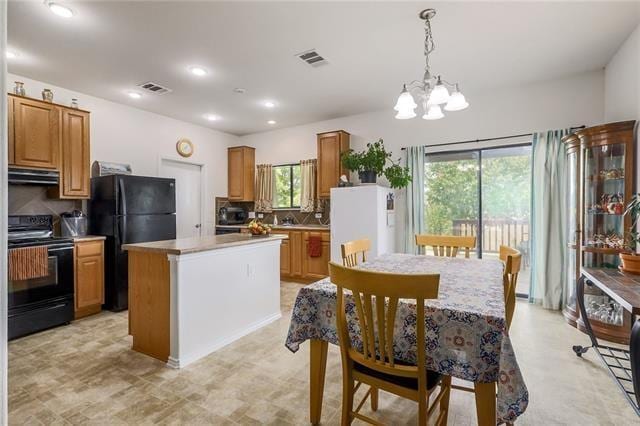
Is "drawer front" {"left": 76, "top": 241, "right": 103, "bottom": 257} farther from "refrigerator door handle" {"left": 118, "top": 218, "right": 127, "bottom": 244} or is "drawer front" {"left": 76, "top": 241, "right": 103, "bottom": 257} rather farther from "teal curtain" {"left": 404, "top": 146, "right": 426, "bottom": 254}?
"teal curtain" {"left": 404, "top": 146, "right": 426, "bottom": 254}

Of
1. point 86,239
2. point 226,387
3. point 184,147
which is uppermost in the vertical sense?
point 184,147

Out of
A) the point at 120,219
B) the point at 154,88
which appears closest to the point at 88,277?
the point at 120,219

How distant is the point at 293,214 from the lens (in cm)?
596

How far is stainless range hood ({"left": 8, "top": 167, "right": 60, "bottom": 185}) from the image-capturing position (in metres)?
3.07

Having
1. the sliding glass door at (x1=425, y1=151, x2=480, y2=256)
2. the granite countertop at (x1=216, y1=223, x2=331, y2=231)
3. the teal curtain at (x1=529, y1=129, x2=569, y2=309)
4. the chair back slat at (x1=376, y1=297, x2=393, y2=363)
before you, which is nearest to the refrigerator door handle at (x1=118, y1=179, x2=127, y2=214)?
the granite countertop at (x1=216, y1=223, x2=331, y2=231)

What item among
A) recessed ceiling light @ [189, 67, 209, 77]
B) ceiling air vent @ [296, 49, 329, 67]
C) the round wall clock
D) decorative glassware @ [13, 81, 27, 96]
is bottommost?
the round wall clock

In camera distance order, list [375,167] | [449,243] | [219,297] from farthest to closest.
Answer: [375,167] < [449,243] < [219,297]

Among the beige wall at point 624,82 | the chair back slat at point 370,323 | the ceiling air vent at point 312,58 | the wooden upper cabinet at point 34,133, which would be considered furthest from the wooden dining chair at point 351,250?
the wooden upper cabinet at point 34,133

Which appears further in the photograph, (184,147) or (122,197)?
(184,147)

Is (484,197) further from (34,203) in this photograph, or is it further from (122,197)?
(34,203)

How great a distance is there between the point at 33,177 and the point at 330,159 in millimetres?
3764

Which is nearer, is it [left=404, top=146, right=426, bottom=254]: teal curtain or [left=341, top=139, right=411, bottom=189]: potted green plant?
[left=341, top=139, right=411, bottom=189]: potted green plant

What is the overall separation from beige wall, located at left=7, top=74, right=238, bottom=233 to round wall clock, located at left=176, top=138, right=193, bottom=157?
3.0 inches

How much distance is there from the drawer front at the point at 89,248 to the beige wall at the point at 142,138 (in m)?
1.30
